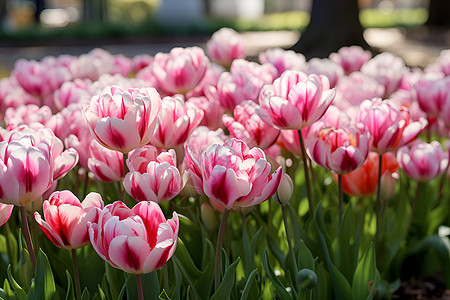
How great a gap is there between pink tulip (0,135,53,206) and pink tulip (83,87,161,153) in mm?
150

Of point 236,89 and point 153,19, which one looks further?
point 153,19

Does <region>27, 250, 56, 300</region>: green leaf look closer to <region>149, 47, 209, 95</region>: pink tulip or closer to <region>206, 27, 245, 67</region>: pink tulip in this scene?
<region>149, 47, 209, 95</region>: pink tulip

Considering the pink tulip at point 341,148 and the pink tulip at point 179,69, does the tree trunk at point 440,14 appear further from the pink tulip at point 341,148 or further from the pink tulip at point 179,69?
the pink tulip at point 341,148

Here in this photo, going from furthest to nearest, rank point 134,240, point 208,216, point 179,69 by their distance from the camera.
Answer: point 179,69, point 208,216, point 134,240

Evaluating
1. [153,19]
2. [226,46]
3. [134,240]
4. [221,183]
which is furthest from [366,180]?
[153,19]

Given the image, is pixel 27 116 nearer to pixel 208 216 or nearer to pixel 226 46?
pixel 208 216

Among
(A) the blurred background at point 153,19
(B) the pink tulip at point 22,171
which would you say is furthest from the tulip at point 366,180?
(A) the blurred background at point 153,19

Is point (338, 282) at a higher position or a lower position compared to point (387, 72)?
lower

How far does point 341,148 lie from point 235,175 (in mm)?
439

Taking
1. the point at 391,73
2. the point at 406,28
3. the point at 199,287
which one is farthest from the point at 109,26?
the point at 199,287

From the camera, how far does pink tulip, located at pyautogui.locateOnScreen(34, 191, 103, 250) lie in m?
1.33

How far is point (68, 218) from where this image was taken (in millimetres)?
1331

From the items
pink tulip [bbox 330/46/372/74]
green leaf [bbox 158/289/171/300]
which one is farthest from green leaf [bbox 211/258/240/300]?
pink tulip [bbox 330/46/372/74]

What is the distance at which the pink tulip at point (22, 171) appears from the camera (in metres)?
1.31
